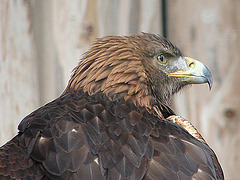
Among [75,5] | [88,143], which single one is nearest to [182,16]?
[75,5]

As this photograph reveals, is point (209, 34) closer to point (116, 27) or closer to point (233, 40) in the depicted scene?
point (233, 40)

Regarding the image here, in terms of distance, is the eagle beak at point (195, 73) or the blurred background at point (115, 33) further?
the blurred background at point (115, 33)

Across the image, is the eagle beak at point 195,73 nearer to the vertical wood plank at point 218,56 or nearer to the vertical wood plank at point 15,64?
the vertical wood plank at point 218,56

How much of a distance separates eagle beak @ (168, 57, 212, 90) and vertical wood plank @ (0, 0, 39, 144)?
1157 mm

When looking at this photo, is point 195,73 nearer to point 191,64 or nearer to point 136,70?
point 191,64

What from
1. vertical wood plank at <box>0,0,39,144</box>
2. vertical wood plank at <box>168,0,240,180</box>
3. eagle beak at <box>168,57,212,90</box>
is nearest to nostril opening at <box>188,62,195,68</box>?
eagle beak at <box>168,57,212,90</box>

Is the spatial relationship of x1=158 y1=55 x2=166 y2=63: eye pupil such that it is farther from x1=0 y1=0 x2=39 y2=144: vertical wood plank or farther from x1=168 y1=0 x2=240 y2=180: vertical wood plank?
x1=0 y1=0 x2=39 y2=144: vertical wood plank

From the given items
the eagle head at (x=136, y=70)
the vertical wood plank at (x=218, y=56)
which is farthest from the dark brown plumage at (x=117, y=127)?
the vertical wood plank at (x=218, y=56)

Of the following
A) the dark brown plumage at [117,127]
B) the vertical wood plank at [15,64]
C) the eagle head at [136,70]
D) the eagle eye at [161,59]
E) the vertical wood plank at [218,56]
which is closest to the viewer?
the dark brown plumage at [117,127]

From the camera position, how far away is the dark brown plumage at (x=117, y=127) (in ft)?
8.25

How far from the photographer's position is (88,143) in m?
2.60

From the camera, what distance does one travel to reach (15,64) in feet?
12.7

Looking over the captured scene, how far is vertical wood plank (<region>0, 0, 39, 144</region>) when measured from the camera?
3.86 meters

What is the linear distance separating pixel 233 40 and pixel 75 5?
4.56 ft
